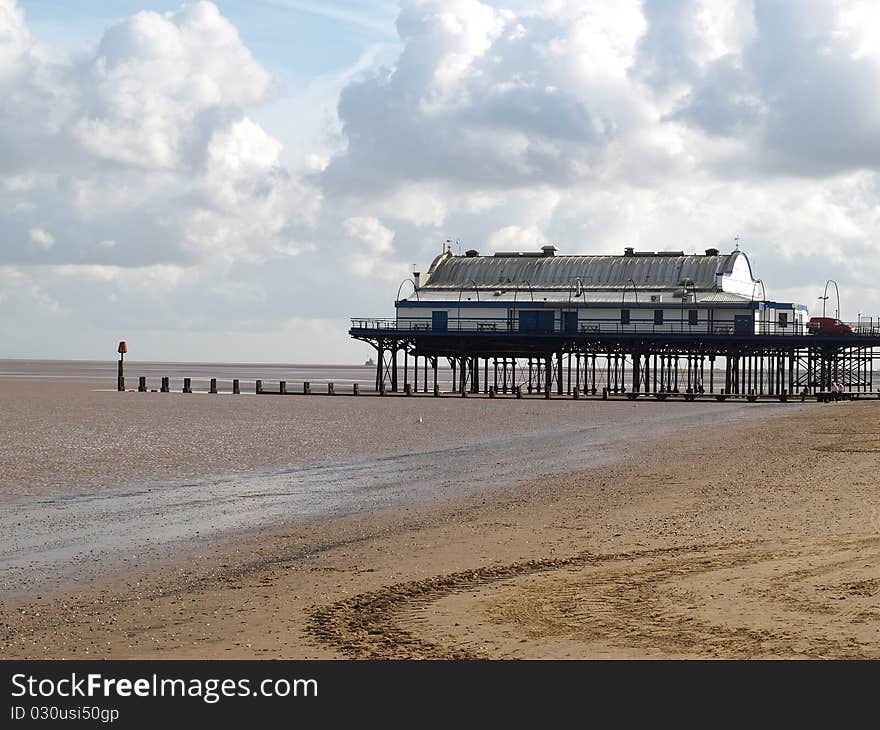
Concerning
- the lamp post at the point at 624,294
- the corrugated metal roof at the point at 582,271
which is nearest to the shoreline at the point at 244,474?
the lamp post at the point at 624,294

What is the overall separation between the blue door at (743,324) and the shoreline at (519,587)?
5884 centimetres

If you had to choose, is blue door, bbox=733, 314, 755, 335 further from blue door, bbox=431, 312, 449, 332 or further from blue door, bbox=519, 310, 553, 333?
blue door, bbox=431, 312, 449, 332

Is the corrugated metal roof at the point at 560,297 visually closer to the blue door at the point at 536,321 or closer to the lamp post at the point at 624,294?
the lamp post at the point at 624,294

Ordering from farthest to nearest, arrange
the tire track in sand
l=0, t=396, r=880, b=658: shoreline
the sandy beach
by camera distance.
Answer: the sandy beach, l=0, t=396, r=880, b=658: shoreline, the tire track in sand

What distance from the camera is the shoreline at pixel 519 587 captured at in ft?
33.4

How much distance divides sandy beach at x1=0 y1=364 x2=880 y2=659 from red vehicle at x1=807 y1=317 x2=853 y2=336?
48268 millimetres

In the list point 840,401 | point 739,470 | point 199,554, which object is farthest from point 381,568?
point 840,401

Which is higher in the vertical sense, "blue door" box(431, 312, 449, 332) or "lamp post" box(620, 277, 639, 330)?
"lamp post" box(620, 277, 639, 330)

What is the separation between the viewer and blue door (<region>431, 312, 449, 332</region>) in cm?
8250

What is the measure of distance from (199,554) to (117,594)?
8.69ft

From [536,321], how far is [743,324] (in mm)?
12958

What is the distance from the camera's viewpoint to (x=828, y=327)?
81.6 m

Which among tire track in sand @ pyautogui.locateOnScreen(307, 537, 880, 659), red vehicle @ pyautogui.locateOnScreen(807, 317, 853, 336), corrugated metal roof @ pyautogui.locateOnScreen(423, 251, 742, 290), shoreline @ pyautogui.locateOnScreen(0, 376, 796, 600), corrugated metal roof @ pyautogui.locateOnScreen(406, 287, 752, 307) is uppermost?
corrugated metal roof @ pyautogui.locateOnScreen(423, 251, 742, 290)

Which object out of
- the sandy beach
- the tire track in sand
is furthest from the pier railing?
the tire track in sand
